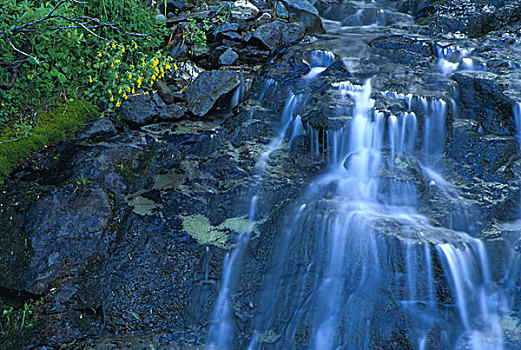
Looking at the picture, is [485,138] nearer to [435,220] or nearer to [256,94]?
[435,220]

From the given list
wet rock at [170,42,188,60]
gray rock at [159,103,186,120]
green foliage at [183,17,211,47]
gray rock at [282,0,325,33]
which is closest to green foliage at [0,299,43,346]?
gray rock at [159,103,186,120]

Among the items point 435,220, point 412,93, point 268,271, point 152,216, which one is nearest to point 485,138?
point 412,93

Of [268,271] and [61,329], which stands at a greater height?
[268,271]

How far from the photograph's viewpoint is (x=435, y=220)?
182 inches

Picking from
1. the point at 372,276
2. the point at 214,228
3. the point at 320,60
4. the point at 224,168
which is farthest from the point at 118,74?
the point at 372,276

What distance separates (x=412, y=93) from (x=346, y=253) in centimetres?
366

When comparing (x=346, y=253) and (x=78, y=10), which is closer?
(x=346, y=253)

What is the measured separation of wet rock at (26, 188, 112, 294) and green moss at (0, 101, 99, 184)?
1020 millimetres

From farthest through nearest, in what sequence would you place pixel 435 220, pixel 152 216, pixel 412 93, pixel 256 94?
pixel 256 94 → pixel 412 93 → pixel 152 216 → pixel 435 220

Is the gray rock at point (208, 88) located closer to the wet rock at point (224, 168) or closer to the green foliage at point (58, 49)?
the green foliage at point (58, 49)

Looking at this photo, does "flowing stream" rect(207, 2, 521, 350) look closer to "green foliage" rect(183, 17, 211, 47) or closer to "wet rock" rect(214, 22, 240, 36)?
"green foliage" rect(183, 17, 211, 47)

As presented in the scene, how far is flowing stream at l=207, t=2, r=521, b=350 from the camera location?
12.7 feet

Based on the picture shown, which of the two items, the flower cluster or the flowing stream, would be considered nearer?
the flowing stream

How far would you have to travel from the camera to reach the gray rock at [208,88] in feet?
23.3
